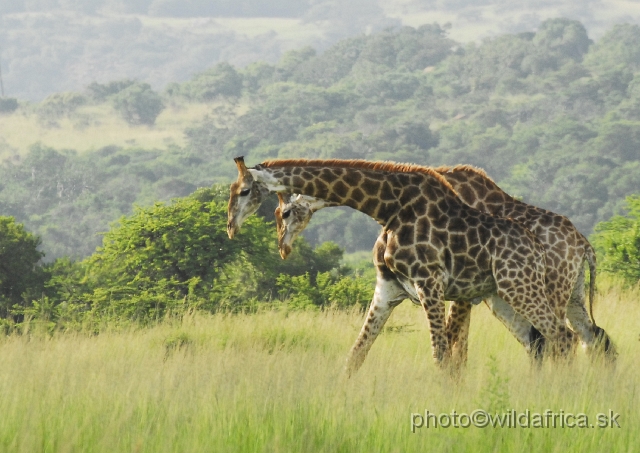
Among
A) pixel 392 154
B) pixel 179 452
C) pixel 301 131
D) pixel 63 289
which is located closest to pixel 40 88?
pixel 301 131

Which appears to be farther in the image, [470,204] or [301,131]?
[301,131]

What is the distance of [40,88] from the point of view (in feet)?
618

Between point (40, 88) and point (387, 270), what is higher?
point (387, 270)

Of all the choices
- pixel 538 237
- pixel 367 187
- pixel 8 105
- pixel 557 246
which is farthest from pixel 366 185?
pixel 8 105

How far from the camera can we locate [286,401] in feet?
20.8

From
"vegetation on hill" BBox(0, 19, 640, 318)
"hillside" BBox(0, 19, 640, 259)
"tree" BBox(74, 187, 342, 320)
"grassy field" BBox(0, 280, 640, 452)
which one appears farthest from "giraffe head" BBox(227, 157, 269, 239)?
"hillside" BBox(0, 19, 640, 259)

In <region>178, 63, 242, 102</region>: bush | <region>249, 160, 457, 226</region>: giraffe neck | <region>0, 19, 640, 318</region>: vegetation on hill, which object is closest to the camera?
<region>249, 160, 457, 226</region>: giraffe neck

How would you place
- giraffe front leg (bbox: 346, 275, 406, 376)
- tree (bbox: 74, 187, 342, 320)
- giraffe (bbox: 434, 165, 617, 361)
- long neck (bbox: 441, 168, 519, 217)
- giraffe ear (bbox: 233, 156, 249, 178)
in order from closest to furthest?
1. giraffe ear (bbox: 233, 156, 249, 178)
2. giraffe front leg (bbox: 346, 275, 406, 376)
3. giraffe (bbox: 434, 165, 617, 361)
4. long neck (bbox: 441, 168, 519, 217)
5. tree (bbox: 74, 187, 342, 320)

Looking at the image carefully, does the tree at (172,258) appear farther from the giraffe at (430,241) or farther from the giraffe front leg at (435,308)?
the giraffe front leg at (435,308)

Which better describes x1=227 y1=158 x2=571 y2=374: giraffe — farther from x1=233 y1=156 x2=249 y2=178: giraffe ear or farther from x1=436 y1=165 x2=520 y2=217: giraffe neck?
x1=436 y1=165 x2=520 y2=217: giraffe neck

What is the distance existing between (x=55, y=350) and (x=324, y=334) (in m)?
2.62

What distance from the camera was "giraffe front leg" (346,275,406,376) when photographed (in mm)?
7676

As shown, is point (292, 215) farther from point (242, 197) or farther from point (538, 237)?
point (538, 237)

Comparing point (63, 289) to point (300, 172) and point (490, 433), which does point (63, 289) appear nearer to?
point (300, 172)
